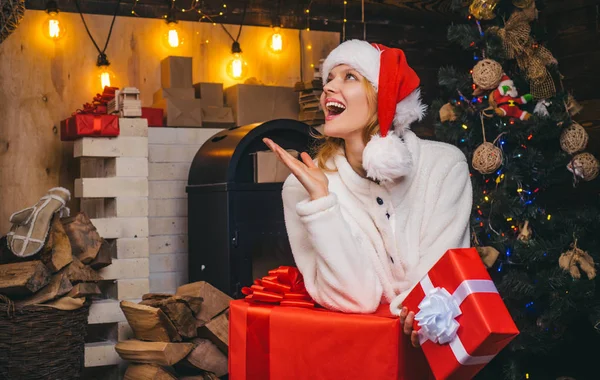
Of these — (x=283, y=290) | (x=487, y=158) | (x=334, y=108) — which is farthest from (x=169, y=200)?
(x=334, y=108)

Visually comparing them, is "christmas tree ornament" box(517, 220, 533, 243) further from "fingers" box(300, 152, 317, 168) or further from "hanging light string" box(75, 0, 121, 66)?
"hanging light string" box(75, 0, 121, 66)

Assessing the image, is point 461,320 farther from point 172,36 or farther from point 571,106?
point 172,36

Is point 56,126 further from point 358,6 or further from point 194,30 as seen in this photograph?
point 358,6

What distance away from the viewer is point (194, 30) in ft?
16.4

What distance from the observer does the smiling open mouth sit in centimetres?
263

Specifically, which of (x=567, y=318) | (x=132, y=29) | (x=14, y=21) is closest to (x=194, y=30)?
(x=132, y=29)

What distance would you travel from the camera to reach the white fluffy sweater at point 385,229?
95.9 inches

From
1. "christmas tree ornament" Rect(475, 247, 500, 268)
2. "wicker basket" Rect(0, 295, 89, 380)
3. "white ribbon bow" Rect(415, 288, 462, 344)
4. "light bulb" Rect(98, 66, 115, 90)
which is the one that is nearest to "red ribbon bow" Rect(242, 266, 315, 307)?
"white ribbon bow" Rect(415, 288, 462, 344)

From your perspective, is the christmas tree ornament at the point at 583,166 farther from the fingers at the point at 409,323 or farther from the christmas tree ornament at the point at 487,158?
the fingers at the point at 409,323

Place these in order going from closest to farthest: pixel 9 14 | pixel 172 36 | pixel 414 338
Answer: pixel 414 338
pixel 9 14
pixel 172 36

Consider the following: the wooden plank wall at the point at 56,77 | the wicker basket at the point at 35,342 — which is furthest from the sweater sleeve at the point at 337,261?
the wooden plank wall at the point at 56,77

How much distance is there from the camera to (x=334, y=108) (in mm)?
2654

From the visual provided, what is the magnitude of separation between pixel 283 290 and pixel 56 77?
254 cm

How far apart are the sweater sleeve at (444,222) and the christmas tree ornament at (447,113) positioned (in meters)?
1.48
